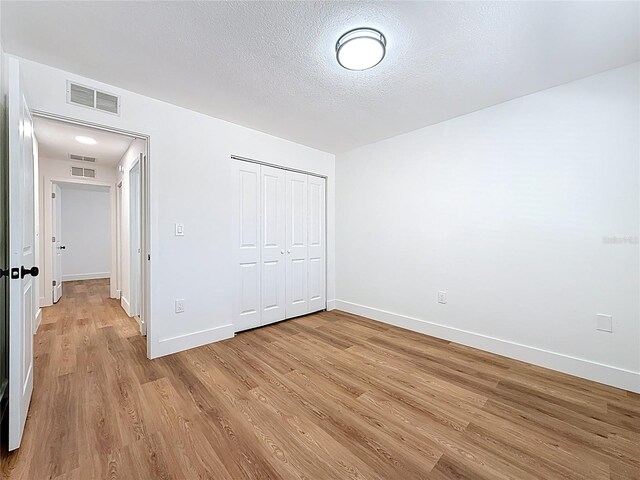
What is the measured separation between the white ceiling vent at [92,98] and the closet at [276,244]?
1.19 m

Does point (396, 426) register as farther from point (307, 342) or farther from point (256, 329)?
point (256, 329)

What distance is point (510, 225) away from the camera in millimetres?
2629

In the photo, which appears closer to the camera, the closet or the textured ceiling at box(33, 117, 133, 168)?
the textured ceiling at box(33, 117, 133, 168)

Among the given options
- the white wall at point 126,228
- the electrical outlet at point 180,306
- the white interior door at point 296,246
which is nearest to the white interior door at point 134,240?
the white wall at point 126,228

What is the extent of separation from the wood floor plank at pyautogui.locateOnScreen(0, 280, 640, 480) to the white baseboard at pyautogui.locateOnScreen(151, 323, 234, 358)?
103 mm

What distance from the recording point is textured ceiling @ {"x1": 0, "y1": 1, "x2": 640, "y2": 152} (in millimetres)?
1553

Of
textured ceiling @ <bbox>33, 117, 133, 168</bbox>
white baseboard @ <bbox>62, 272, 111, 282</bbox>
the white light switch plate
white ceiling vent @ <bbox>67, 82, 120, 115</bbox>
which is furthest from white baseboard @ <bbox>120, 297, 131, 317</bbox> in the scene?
the white light switch plate

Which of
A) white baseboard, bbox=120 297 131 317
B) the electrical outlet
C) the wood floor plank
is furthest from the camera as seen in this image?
white baseboard, bbox=120 297 131 317

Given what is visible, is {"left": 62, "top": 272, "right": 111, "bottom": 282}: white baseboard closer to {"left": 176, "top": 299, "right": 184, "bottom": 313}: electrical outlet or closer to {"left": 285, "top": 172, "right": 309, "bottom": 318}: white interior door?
{"left": 176, "top": 299, "right": 184, "bottom": 313}: electrical outlet

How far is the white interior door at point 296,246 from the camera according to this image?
3799 millimetres

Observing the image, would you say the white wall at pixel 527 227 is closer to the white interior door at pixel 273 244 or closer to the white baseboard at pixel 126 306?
the white interior door at pixel 273 244

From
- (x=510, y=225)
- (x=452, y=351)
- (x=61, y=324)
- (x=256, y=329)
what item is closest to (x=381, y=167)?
(x=510, y=225)

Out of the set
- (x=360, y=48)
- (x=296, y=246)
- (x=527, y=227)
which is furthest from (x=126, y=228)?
(x=527, y=227)

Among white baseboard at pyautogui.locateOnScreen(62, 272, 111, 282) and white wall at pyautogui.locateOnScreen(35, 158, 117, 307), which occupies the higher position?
white wall at pyautogui.locateOnScreen(35, 158, 117, 307)
